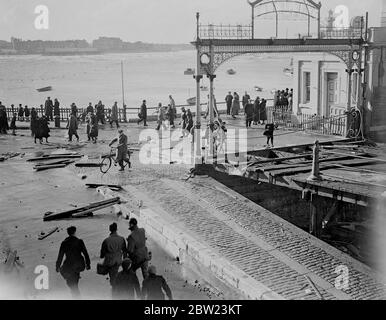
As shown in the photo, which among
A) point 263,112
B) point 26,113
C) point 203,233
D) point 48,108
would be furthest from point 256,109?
point 203,233

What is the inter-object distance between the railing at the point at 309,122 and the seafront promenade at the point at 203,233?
8341mm

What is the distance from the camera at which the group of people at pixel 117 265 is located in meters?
8.55

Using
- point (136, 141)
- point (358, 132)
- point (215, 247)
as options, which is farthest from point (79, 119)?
point (215, 247)

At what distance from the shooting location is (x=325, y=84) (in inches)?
1027

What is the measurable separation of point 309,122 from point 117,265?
17635 mm

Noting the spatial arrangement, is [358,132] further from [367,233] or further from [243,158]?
[367,233]

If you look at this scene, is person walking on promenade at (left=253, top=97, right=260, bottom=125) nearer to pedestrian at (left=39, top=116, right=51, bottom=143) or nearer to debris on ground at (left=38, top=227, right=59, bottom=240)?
pedestrian at (left=39, top=116, right=51, bottom=143)

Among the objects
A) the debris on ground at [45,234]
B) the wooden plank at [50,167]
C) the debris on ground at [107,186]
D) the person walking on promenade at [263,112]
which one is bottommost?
the debris on ground at [45,234]

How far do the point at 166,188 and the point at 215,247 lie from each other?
539 centimetres

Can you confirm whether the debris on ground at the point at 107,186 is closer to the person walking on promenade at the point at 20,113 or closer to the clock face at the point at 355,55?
the clock face at the point at 355,55

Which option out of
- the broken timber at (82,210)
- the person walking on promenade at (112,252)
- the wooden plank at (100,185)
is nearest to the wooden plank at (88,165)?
the wooden plank at (100,185)

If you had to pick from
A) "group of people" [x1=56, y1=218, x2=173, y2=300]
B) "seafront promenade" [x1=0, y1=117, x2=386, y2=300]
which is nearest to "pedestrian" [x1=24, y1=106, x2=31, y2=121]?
"seafront promenade" [x1=0, y1=117, x2=386, y2=300]

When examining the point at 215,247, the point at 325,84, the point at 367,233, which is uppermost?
the point at 325,84

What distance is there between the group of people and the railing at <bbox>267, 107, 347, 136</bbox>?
15.4 meters
